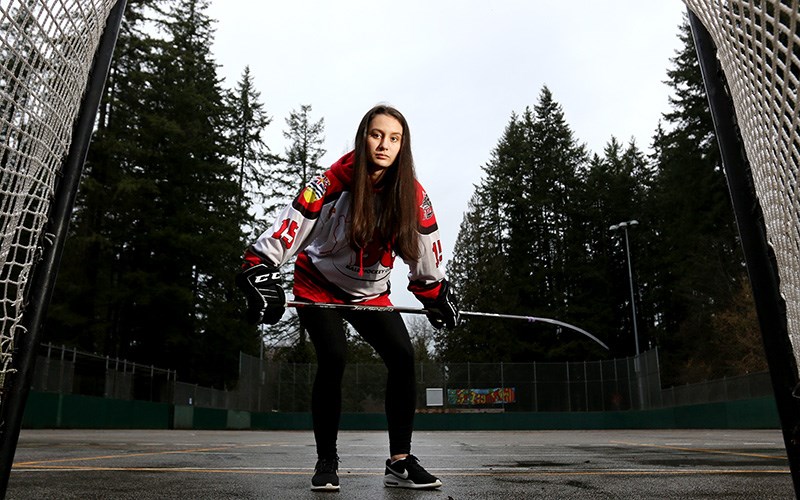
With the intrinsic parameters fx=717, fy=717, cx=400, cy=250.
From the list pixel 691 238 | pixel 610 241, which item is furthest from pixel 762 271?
pixel 610 241

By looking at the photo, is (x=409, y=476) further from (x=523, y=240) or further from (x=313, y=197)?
(x=523, y=240)

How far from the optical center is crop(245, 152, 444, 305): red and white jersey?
3121 mm

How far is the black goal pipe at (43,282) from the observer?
1.83 m

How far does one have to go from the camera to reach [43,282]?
191 centimetres

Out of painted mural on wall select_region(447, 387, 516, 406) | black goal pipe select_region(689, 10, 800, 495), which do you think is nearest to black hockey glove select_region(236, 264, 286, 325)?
black goal pipe select_region(689, 10, 800, 495)

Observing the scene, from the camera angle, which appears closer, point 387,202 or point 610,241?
point 387,202

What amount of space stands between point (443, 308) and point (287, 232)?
34.6 inches

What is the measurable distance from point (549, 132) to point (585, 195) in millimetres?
5501

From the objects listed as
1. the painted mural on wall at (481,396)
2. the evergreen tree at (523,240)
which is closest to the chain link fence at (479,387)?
the painted mural on wall at (481,396)

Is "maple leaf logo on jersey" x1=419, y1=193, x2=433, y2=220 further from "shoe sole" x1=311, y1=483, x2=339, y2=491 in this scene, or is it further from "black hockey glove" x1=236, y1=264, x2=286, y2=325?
"shoe sole" x1=311, y1=483, x2=339, y2=491

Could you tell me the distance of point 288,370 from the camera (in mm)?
31484

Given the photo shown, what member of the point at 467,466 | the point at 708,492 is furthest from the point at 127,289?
the point at 708,492

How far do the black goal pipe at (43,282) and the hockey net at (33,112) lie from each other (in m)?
0.02

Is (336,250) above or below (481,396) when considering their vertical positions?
above
